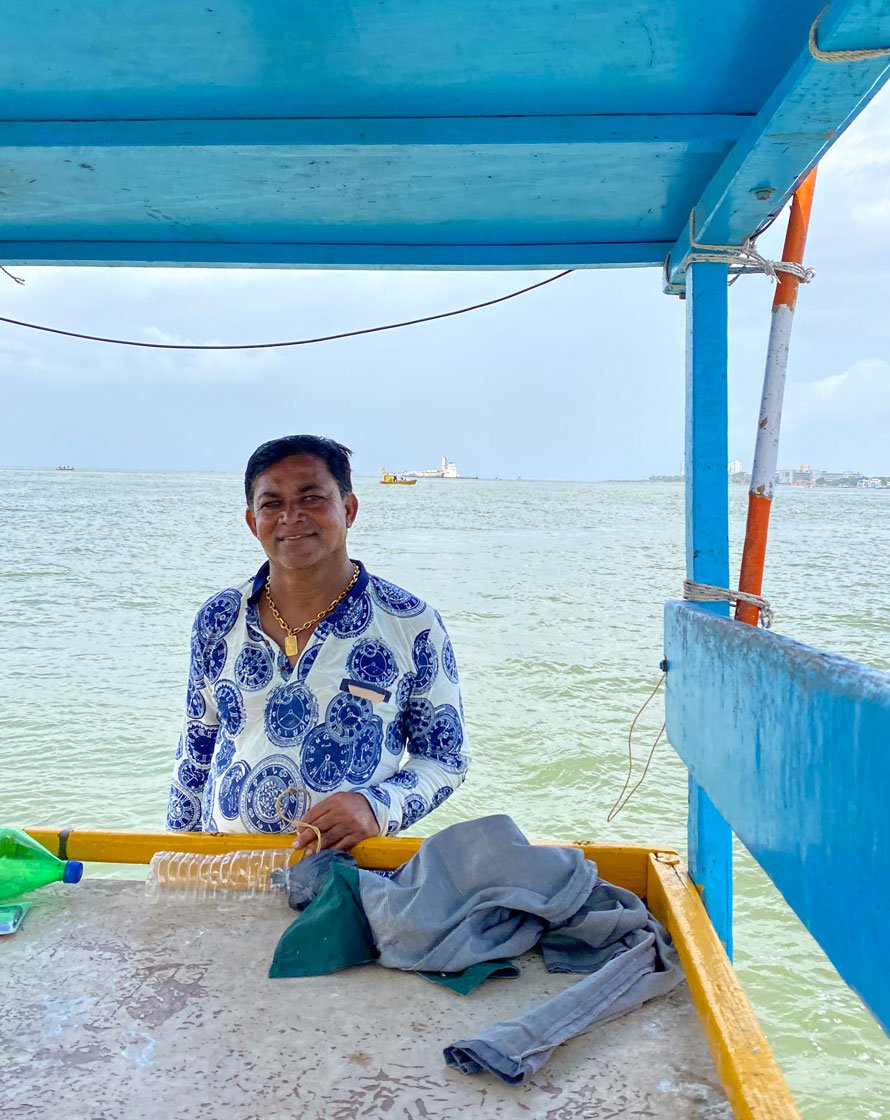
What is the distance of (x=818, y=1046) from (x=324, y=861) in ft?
11.7

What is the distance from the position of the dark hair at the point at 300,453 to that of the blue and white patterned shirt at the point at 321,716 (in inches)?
10.1

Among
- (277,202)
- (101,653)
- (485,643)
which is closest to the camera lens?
(277,202)

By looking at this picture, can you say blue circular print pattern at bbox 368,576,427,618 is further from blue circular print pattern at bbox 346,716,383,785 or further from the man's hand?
the man's hand

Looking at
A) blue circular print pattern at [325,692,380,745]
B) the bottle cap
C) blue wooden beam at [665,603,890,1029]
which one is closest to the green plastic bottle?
the bottle cap

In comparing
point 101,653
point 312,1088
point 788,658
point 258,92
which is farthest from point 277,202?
point 101,653

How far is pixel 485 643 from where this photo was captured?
12953 millimetres

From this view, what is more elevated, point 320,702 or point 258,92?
point 258,92

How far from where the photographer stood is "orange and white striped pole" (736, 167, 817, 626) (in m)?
2.19

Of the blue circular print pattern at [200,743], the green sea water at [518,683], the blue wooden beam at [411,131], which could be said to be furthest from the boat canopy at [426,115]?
the green sea water at [518,683]

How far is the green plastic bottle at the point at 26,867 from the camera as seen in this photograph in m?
1.77

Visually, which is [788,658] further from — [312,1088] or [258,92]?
[258,92]

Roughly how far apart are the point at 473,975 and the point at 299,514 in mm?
1265

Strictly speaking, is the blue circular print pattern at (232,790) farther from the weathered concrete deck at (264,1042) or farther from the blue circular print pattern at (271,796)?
the weathered concrete deck at (264,1042)

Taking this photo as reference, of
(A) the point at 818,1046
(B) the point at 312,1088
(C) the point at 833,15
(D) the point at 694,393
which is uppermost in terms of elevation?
(C) the point at 833,15
